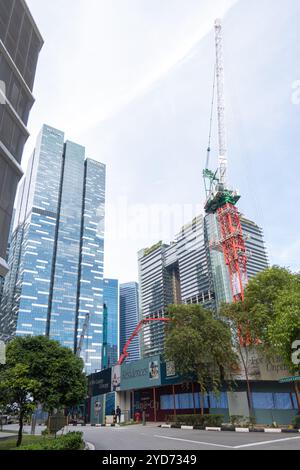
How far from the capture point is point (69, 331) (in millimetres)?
161000

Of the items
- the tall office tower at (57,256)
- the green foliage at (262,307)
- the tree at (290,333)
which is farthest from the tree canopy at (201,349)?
the tall office tower at (57,256)

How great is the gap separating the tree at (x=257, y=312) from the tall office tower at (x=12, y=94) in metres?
24.1

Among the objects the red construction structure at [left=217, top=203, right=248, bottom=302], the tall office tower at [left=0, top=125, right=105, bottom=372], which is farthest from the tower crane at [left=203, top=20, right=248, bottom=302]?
the tall office tower at [left=0, top=125, right=105, bottom=372]

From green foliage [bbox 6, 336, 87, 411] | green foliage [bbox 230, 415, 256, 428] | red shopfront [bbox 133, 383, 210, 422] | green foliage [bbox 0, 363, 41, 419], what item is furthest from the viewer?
red shopfront [bbox 133, 383, 210, 422]

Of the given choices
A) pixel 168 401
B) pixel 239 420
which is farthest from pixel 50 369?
pixel 168 401

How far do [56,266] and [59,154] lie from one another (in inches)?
2443

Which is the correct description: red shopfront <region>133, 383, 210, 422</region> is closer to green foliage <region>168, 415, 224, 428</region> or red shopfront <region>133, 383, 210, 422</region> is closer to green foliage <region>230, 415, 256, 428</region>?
green foliage <region>168, 415, 224, 428</region>

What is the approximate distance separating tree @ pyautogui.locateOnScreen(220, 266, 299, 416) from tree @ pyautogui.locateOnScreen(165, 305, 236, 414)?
185cm

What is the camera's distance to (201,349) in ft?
113

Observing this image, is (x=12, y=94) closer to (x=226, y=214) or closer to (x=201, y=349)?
(x=201, y=349)

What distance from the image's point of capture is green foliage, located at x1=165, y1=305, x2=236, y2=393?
34219mm

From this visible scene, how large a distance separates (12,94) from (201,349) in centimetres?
2750
